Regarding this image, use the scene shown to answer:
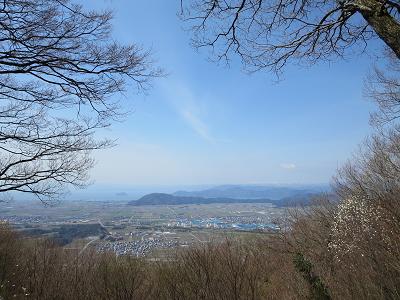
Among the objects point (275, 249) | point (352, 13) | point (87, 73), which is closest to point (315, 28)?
point (352, 13)

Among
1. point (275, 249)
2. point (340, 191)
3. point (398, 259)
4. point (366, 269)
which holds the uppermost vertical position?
point (340, 191)

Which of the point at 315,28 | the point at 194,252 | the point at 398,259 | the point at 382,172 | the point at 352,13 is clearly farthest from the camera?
the point at 382,172

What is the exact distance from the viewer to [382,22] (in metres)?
3.29

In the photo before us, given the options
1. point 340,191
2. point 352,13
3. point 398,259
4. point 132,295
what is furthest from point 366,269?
point 340,191

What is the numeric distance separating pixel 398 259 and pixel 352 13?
4.09 metres

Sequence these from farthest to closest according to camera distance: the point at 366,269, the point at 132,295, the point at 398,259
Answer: the point at 132,295
the point at 366,269
the point at 398,259

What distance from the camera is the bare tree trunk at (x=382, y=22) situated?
126 inches

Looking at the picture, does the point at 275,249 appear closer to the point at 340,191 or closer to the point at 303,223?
the point at 303,223

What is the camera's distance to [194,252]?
8.85 metres

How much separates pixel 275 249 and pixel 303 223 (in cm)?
242

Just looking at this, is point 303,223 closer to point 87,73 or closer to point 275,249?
point 275,249

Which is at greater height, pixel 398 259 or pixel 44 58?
pixel 44 58

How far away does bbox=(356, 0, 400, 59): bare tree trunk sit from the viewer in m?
3.21

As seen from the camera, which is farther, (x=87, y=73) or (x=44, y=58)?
(x=87, y=73)
